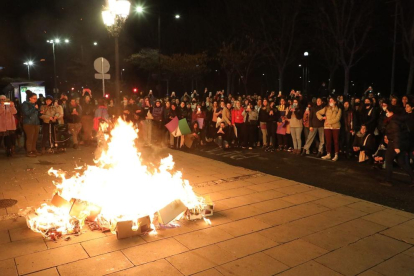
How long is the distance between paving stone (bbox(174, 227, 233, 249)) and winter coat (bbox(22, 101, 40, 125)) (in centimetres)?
822

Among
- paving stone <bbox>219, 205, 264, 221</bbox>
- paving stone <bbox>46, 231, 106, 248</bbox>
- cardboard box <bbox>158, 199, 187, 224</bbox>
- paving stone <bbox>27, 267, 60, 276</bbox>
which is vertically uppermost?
cardboard box <bbox>158, 199, 187, 224</bbox>

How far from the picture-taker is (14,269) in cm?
416

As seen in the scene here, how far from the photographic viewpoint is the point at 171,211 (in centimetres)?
550

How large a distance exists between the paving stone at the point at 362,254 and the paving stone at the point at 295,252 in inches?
5.6

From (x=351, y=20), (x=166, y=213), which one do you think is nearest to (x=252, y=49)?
(x=351, y=20)

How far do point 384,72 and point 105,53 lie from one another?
3222 centimetres

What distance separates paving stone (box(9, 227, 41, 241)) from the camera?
5.11 m

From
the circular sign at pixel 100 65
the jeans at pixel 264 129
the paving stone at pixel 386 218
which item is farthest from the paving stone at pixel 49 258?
the jeans at pixel 264 129

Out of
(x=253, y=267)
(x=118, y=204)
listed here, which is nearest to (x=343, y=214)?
(x=253, y=267)

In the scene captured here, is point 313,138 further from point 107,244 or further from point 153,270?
point 153,270

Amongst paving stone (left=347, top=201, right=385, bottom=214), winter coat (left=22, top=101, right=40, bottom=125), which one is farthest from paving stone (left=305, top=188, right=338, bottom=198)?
winter coat (left=22, top=101, right=40, bottom=125)

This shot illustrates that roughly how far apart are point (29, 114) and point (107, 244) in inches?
310

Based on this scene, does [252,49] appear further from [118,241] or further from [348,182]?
[118,241]

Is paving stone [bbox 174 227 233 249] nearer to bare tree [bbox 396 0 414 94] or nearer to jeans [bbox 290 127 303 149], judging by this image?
jeans [bbox 290 127 303 149]
